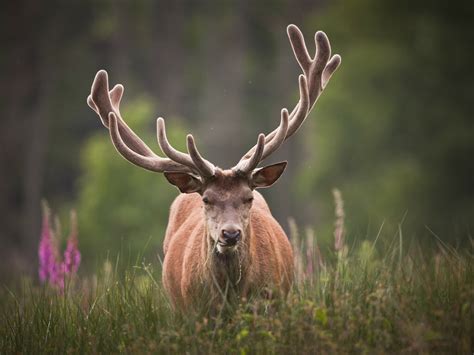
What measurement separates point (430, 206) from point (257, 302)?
2649cm

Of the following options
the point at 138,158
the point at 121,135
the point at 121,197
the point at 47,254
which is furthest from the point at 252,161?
the point at 121,197

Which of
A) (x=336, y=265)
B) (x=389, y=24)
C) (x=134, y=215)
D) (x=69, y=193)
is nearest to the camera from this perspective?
(x=336, y=265)

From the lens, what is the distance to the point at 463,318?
22.7ft

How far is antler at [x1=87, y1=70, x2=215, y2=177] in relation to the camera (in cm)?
838

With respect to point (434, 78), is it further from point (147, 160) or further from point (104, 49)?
point (147, 160)

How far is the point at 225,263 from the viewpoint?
8203 millimetres

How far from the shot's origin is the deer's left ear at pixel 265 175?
852cm

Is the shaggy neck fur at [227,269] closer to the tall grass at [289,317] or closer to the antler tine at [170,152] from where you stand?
the tall grass at [289,317]

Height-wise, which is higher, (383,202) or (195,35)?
(195,35)

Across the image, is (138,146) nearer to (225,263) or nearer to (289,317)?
(225,263)

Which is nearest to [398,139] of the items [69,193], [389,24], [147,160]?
[389,24]

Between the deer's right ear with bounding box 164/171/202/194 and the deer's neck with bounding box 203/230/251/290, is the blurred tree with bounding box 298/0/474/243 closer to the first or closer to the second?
the deer's right ear with bounding box 164/171/202/194

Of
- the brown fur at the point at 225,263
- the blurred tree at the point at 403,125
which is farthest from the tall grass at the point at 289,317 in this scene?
the blurred tree at the point at 403,125

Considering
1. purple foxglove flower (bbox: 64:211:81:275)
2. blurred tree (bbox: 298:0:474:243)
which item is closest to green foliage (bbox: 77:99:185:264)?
blurred tree (bbox: 298:0:474:243)
